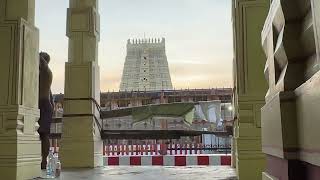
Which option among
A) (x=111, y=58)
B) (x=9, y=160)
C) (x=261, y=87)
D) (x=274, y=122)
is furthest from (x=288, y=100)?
(x=111, y=58)

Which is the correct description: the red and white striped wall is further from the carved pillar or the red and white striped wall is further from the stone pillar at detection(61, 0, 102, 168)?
the carved pillar

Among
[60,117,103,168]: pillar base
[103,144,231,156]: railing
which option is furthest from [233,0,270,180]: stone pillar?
[103,144,231,156]: railing

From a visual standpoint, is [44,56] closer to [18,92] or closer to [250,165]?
[18,92]

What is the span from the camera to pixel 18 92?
4.06 metres

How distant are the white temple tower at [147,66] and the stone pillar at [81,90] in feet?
90.5

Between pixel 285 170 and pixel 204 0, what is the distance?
253 inches

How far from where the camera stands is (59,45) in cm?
841

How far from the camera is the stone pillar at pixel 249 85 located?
387cm

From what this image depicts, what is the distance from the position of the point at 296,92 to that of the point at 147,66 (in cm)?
3520

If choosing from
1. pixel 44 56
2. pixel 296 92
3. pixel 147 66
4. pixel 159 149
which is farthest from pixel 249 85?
pixel 147 66

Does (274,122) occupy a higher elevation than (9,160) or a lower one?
higher

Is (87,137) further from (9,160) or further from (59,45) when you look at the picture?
(59,45)

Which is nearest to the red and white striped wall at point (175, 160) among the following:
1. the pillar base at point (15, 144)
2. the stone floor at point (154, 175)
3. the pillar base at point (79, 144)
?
the pillar base at point (79, 144)

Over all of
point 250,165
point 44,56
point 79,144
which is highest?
point 44,56
